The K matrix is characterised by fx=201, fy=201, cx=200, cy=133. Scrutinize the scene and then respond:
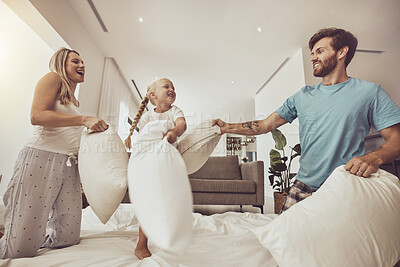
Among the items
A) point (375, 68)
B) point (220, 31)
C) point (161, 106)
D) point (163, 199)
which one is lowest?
point (163, 199)

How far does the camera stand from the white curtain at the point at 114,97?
15.0 feet

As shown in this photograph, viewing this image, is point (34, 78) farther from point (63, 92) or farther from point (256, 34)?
point (256, 34)

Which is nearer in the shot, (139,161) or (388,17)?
(139,161)

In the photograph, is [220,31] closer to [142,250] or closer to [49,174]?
[49,174]

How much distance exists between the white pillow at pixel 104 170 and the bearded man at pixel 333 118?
0.49 meters

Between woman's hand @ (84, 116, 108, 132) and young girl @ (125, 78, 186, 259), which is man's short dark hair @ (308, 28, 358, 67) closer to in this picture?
young girl @ (125, 78, 186, 259)

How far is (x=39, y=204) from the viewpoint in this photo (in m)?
0.96

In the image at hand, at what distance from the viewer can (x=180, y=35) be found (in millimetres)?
3770

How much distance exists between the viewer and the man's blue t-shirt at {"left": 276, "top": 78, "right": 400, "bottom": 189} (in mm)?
1056

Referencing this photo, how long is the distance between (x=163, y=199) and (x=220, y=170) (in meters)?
2.91

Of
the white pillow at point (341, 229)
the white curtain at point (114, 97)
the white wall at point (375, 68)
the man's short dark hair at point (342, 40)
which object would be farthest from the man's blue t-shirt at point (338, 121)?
the white curtain at point (114, 97)

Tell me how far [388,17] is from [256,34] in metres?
2.05

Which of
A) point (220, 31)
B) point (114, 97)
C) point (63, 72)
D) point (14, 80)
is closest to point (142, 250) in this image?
point (63, 72)

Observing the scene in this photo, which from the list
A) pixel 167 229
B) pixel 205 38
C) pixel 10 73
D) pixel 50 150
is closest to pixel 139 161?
pixel 167 229
